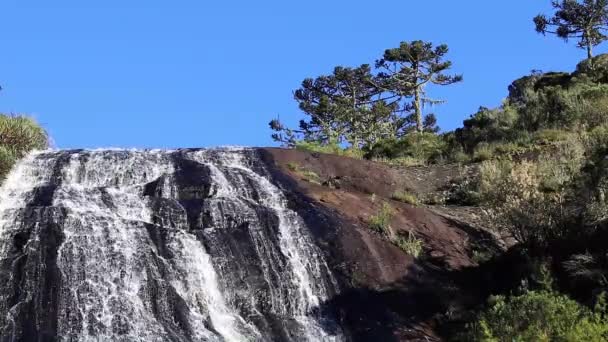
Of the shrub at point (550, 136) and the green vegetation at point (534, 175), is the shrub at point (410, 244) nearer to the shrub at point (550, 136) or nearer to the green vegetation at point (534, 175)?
the green vegetation at point (534, 175)

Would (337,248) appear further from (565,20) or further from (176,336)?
(565,20)

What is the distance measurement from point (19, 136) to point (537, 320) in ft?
59.2

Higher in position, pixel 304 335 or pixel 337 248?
pixel 337 248

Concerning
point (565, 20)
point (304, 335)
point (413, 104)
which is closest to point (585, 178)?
point (304, 335)

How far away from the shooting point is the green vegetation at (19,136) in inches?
997

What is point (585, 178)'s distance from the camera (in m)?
18.6

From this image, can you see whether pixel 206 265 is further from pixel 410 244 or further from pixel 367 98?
pixel 367 98

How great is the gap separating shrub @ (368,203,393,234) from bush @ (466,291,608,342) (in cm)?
657

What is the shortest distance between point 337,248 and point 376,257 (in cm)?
91

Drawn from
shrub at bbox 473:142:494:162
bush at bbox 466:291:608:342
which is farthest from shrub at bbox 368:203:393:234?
shrub at bbox 473:142:494:162

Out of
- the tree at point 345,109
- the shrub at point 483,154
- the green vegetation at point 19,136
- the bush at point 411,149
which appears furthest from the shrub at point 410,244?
the tree at point 345,109

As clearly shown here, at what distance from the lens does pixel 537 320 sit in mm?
13625

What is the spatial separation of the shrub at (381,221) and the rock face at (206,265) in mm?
324

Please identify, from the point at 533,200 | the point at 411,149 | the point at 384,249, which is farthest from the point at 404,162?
the point at 384,249
